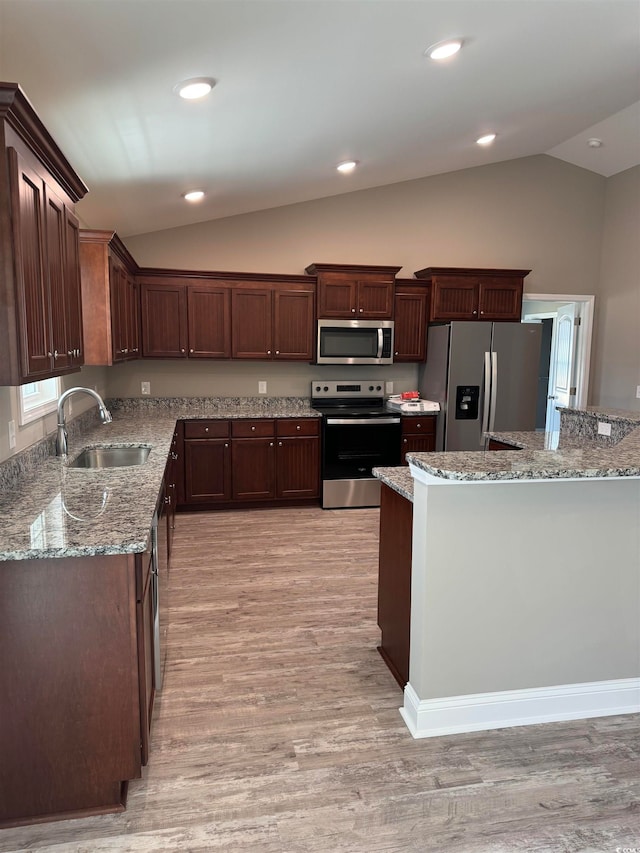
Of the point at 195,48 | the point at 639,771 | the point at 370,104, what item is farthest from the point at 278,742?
the point at 370,104

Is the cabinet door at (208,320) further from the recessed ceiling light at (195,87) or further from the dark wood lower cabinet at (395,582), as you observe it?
the dark wood lower cabinet at (395,582)

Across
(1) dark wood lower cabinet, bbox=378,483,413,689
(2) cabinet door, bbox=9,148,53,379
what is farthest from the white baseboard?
(2) cabinet door, bbox=9,148,53,379

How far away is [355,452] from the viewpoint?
5336 millimetres

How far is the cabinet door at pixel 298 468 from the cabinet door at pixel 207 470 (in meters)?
0.48

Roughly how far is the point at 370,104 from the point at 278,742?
3.32 m

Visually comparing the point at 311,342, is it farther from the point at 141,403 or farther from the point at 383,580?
the point at 383,580

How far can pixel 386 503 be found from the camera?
277cm

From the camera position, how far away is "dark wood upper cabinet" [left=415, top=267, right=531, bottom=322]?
5.53 metres

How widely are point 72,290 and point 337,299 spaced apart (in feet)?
10.3

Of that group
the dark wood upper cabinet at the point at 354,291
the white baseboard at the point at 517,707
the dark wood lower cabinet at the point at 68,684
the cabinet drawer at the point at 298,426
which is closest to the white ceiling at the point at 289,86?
the dark wood upper cabinet at the point at 354,291

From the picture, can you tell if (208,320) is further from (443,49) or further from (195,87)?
(443,49)

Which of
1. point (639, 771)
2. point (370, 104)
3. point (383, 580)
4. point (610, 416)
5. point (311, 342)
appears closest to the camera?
point (639, 771)

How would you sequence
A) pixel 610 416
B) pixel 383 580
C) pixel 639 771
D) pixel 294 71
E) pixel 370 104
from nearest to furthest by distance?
pixel 639 771 → pixel 294 71 → pixel 383 580 → pixel 610 416 → pixel 370 104

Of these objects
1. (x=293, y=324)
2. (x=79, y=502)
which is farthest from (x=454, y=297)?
(x=79, y=502)
